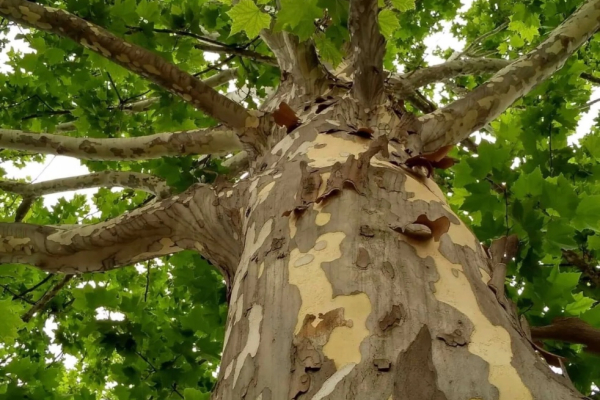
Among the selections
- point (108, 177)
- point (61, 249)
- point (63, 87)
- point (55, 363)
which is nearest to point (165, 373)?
point (61, 249)

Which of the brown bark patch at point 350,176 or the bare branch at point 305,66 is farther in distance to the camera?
the bare branch at point 305,66

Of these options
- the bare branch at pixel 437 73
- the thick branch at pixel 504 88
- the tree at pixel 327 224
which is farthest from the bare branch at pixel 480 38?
the thick branch at pixel 504 88

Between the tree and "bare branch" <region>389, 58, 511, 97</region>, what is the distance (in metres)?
0.03

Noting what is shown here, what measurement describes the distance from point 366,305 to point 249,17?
4.84 feet

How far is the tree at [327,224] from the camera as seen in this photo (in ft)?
3.02

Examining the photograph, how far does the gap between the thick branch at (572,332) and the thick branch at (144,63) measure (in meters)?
1.41

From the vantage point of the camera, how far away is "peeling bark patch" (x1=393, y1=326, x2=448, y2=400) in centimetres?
75

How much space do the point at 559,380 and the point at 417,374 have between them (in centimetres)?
27

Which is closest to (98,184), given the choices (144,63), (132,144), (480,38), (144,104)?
(132,144)

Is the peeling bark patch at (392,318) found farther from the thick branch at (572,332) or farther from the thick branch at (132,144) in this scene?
the thick branch at (132,144)

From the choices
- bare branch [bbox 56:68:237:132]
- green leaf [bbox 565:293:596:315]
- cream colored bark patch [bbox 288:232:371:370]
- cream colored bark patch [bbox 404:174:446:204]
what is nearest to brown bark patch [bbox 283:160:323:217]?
cream colored bark patch [bbox 288:232:371:370]

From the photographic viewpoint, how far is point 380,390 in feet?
2.55

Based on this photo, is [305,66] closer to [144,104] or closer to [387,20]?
[387,20]

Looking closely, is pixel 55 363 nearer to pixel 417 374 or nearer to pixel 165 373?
pixel 165 373
